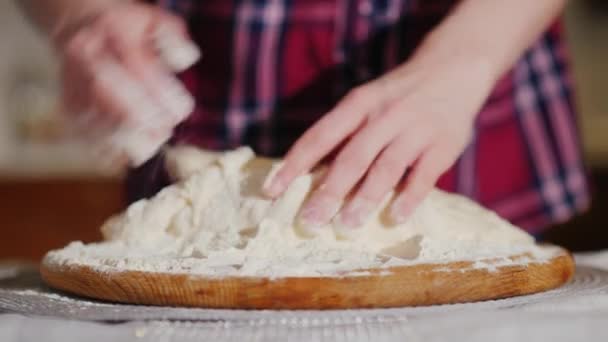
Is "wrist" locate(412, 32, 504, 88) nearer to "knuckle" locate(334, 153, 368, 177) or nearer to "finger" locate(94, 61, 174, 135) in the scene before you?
"knuckle" locate(334, 153, 368, 177)

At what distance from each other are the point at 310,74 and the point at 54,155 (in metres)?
1.76

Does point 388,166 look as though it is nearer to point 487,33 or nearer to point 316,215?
point 316,215

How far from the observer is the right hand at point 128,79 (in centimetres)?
77

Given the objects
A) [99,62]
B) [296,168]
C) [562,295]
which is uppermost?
[99,62]

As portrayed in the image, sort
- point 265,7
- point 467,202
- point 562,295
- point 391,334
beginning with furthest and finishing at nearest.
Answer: point 265,7
point 467,202
point 562,295
point 391,334

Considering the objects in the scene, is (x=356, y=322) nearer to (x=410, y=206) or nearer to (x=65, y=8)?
(x=410, y=206)

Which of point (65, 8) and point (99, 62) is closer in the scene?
point (99, 62)

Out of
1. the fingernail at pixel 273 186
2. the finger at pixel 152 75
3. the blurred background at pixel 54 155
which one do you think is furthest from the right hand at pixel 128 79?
the blurred background at pixel 54 155

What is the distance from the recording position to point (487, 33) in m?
0.87

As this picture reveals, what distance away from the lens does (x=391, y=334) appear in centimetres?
55

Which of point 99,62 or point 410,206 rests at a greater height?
point 99,62

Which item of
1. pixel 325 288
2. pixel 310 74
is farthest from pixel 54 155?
pixel 325 288

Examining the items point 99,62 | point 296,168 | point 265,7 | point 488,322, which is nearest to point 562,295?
point 488,322

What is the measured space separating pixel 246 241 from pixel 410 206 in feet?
0.50
